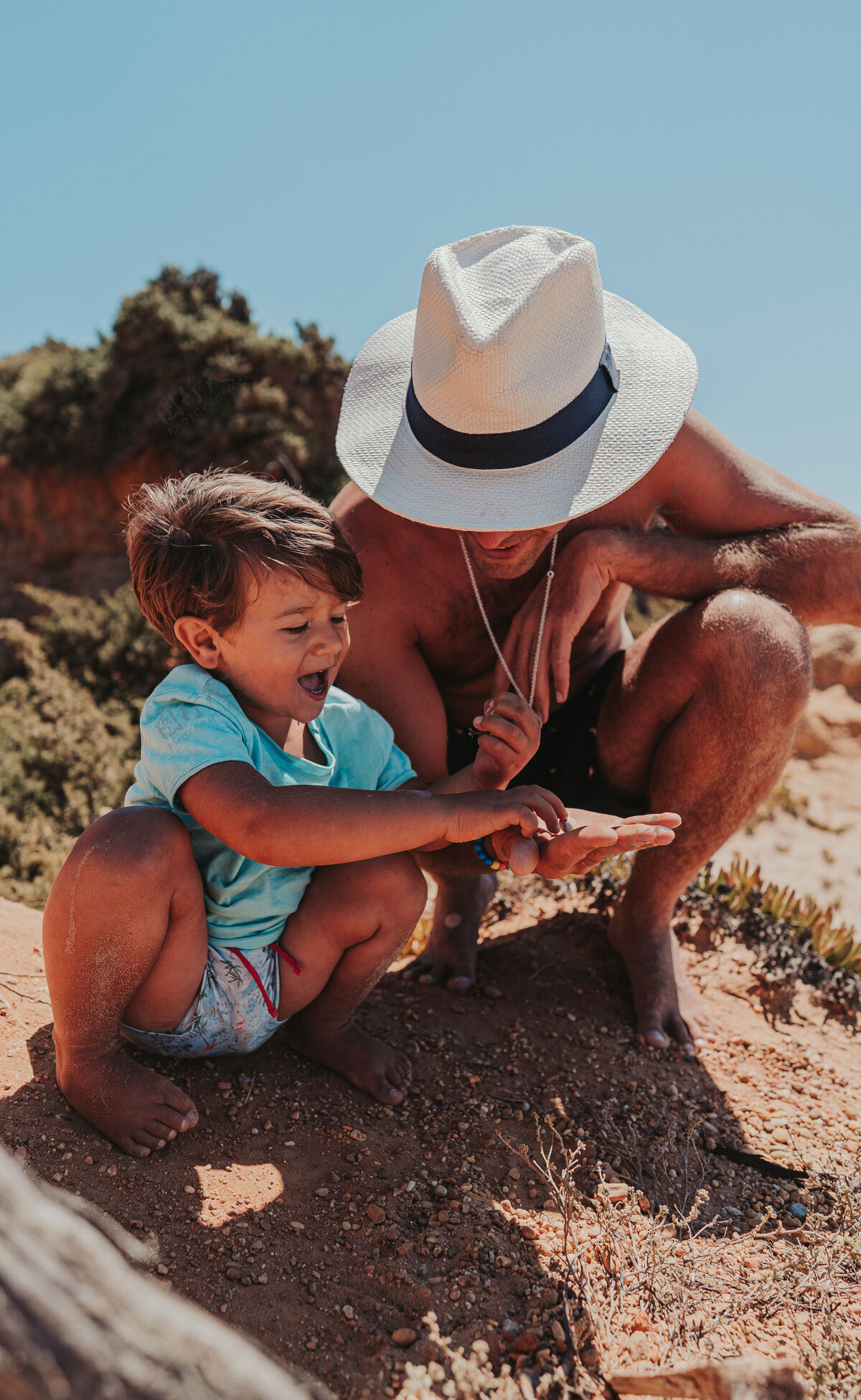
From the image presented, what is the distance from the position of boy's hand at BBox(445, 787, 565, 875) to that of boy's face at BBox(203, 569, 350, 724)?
0.45 meters

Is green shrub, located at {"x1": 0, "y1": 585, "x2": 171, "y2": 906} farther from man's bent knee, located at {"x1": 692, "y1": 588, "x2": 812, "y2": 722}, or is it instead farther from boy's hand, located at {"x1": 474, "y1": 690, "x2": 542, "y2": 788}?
man's bent knee, located at {"x1": 692, "y1": 588, "x2": 812, "y2": 722}

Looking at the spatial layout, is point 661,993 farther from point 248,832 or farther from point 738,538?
point 248,832

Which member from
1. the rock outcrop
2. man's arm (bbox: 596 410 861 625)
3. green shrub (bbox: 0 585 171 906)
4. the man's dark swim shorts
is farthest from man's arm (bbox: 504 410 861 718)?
the rock outcrop

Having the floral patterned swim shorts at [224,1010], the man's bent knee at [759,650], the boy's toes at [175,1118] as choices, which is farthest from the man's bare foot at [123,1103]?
the man's bent knee at [759,650]

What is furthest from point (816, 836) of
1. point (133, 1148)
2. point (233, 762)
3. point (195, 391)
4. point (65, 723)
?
point (195, 391)

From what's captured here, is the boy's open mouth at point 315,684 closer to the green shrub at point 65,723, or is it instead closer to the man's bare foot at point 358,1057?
the man's bare foot at point 358,1057

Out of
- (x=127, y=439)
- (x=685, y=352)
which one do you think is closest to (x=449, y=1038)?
(x=685, y=352)

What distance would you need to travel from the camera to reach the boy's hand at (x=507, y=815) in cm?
198

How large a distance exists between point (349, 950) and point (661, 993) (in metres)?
1.15

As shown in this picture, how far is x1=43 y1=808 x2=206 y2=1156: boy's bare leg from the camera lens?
1.89 m

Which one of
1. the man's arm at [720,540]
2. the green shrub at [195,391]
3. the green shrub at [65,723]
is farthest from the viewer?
the green shrub at [195,391]

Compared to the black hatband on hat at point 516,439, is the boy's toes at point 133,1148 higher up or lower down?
lower down

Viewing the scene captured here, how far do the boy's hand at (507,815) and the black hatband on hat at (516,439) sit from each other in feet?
2.67

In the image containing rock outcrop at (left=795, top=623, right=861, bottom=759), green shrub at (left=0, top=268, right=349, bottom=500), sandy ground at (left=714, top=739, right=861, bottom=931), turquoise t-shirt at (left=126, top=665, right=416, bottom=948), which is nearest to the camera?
turquoise t-shirt at (left=126, top=665, right=416, bottom=948)
